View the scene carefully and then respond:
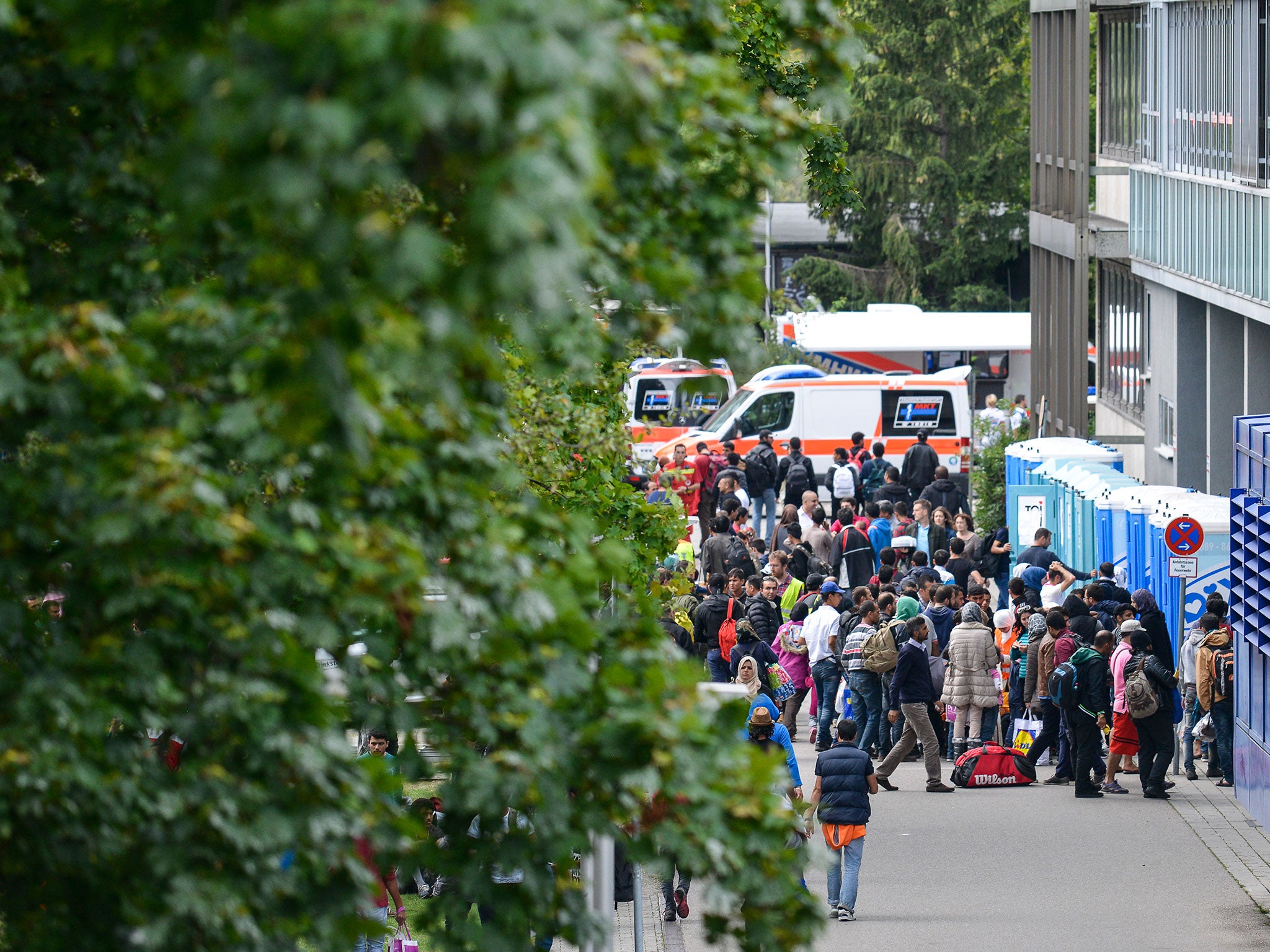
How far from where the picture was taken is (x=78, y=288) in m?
3.85

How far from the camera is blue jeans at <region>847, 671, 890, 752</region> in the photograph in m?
16.1

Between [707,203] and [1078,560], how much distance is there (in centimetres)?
1863

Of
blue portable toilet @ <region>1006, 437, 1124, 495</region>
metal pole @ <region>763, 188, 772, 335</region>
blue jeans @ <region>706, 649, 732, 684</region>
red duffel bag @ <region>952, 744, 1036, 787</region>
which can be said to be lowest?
red duffel bag @ <region>952, 744, 1036, 787</region>

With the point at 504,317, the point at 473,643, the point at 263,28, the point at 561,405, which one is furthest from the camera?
the point at 561,405

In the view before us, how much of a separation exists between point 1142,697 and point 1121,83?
18773 mm

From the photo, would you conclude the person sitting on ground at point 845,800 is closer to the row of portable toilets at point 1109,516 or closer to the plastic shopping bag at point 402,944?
the plastic shopping bag at point 402,944

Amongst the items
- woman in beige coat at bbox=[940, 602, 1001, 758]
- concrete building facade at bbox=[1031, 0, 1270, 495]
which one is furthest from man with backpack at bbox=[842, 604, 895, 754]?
concrete building facade at bbox=[1031, 0, 1270, 495]

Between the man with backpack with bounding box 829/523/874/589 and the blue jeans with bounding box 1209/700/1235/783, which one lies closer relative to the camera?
the blue jeans with bounding box 1209/700/1235/783

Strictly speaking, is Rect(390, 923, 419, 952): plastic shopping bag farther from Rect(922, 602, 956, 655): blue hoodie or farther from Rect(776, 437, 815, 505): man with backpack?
Rect(776, 437, 815, 505): man with backpack

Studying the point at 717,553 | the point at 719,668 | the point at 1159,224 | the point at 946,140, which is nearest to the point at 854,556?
the point at 717,553

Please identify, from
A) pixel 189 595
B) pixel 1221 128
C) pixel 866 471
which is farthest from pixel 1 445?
pixel 866 471

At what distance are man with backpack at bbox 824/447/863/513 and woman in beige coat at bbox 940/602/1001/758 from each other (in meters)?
10.5

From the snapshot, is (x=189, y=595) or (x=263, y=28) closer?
(x=263, y=28)

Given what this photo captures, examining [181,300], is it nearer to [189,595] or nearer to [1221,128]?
[189,595]
